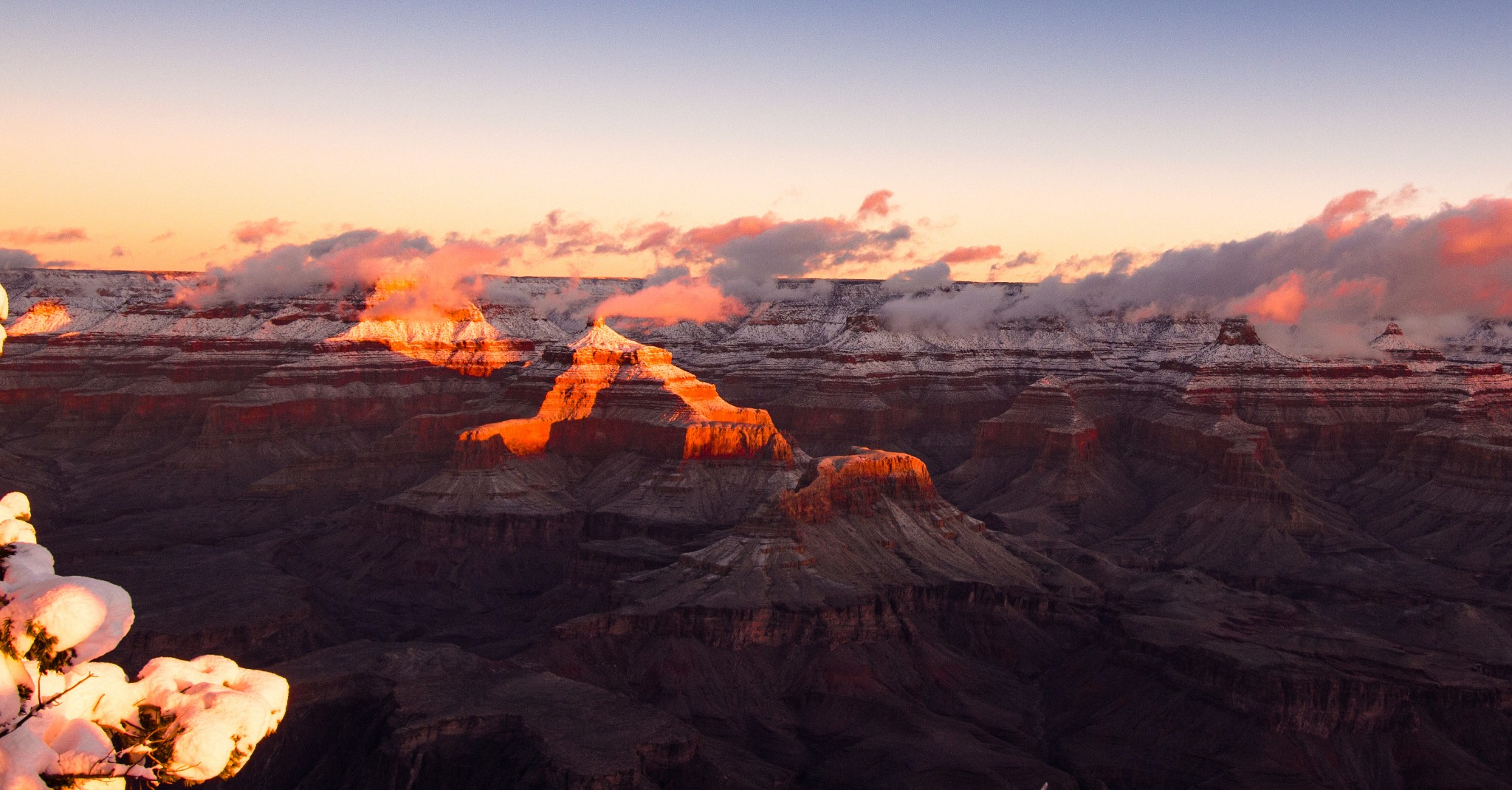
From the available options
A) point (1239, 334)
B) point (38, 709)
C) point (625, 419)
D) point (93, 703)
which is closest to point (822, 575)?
point (625, 419)

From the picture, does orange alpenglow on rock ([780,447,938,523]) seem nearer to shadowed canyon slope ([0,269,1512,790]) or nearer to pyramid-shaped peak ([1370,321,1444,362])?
shadowed canyon slope ([0,269,1512,790])

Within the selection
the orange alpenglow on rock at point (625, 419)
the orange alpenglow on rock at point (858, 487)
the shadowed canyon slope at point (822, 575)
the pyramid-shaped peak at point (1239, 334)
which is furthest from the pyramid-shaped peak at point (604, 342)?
the pyramid-shaped peak at point (1239, 334)

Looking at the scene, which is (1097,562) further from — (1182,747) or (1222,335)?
(1222,335)

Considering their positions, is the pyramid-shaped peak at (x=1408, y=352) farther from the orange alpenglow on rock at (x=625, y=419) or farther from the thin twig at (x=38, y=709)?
the thin twig at (x=38, y=709)

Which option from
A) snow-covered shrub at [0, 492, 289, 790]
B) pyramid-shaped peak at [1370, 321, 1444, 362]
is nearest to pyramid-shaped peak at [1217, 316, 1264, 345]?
pyramid-shaped peak at [1370, 321, 1444, 362]

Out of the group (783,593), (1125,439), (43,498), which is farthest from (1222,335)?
(43,498)

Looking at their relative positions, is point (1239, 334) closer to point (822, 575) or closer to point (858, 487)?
point (858, 487)

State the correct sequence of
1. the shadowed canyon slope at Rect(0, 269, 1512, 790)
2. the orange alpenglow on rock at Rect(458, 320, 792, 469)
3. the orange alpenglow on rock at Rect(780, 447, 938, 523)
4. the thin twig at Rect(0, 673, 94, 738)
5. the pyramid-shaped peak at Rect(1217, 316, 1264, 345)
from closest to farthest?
the thin twig at Rect(0, 673, 94, 738), the shadowed canyon slope at Rect(0, 269, 1512, 790), the orange alpenglow on rock at Rect(780, 447, 938, 523), the orange alpenglow on rock at Rect(458, 320, 792, 469), the pyramid-shaped peak at Rect(1217, 316, 1264, 345)
